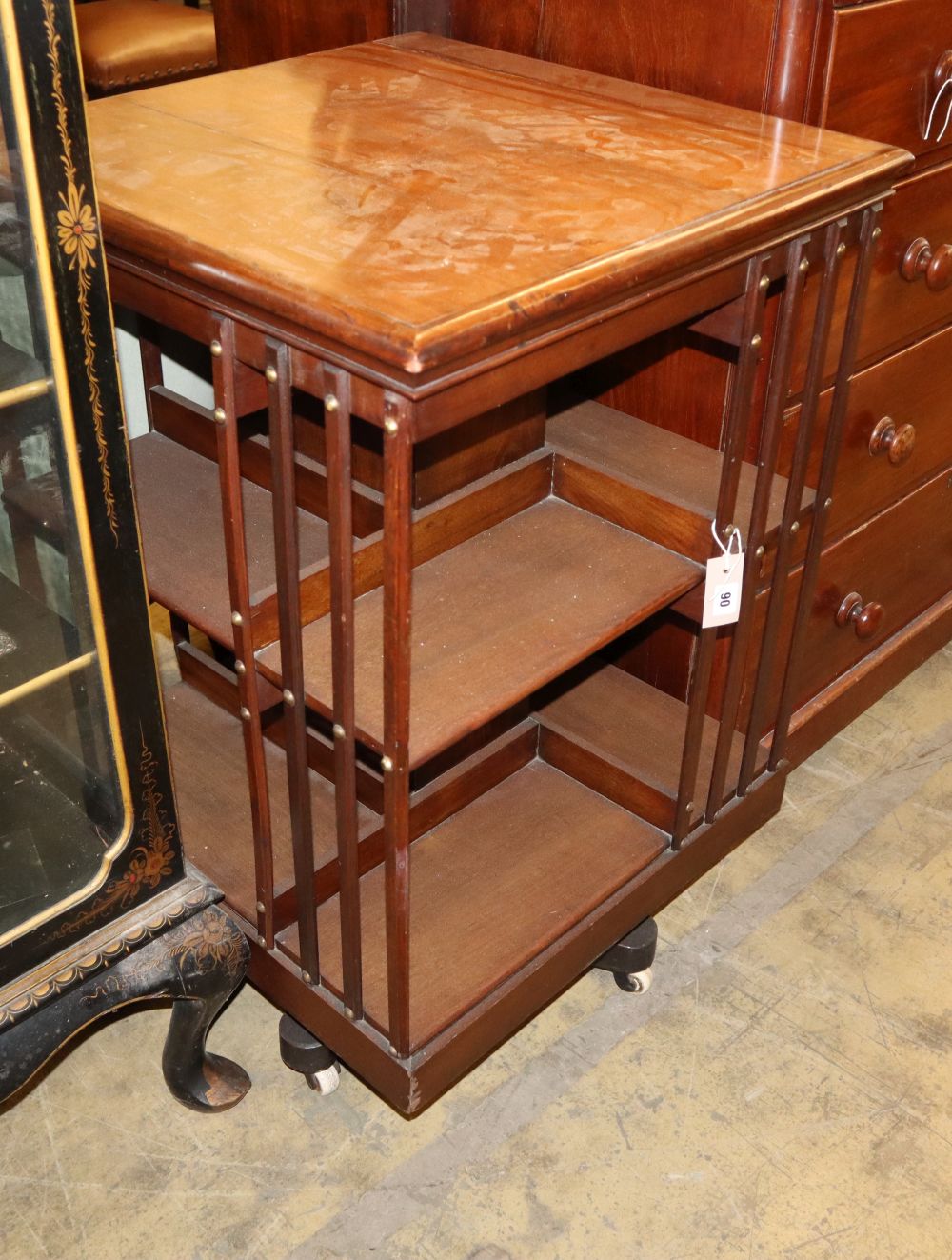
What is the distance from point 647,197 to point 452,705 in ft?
1.65

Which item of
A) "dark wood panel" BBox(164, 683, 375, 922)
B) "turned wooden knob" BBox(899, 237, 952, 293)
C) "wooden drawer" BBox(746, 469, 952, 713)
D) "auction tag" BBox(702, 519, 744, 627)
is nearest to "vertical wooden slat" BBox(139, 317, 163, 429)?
"dark wood panel" BBox(164, 683, 375, 922)

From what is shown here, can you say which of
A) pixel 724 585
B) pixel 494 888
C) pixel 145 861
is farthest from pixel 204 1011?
pixel 724 585

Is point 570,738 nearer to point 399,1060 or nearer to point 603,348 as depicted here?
point 399,1060

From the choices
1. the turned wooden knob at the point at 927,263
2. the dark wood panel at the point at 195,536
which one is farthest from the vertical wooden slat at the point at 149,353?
the turned wooden knob at the point at 927,263

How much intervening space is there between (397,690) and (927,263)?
1028mm

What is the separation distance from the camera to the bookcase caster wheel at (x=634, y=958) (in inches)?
66.8

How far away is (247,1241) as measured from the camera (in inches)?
56.5

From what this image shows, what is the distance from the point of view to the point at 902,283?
1709 millimetres

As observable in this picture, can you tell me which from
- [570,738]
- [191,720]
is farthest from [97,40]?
[570,738]

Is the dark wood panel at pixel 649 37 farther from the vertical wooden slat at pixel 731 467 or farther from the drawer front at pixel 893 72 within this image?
the vertical wooden slat at pixel 731 467

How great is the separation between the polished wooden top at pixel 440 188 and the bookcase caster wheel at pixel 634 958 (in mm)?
884

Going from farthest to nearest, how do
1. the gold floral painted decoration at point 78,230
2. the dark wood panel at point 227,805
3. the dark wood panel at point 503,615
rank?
the dark wood panel at point 227,805 → the dark wood panel at point 503,615 → the gold floral painted decoration at point 78,230

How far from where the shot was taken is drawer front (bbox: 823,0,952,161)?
4.65 feet

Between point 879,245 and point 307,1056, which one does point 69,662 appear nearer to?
point 307,1056
